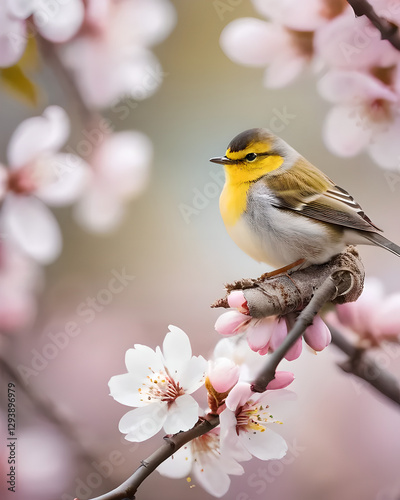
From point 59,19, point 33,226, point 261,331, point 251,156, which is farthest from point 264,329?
point 59,19

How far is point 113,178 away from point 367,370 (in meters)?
0.42

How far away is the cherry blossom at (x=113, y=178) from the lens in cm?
76

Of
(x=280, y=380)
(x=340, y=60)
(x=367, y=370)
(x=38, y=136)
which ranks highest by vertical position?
(x=38, y=136)

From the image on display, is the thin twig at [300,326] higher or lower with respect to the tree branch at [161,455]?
higher

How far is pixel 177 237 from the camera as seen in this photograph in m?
0.76

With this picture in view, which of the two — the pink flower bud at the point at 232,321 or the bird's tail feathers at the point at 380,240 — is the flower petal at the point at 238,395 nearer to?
the pink flower bud at the point at 232,321

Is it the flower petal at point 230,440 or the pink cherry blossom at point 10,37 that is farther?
the pink cherry blossom at point 10,37

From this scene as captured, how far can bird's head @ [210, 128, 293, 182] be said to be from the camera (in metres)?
0.71

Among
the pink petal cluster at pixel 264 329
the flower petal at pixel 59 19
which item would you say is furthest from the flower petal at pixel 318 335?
the flower petal at pixel 59 19

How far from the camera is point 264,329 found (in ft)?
2.14

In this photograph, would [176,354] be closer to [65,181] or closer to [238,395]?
[238,395]

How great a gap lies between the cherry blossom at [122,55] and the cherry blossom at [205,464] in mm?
457

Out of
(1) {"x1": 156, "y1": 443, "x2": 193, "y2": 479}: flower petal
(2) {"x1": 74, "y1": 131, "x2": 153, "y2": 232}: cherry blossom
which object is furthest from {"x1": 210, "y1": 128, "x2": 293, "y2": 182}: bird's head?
(1) {"x1": 156, "y1": 443, "x2": 193, "y2": 479}: flower petal

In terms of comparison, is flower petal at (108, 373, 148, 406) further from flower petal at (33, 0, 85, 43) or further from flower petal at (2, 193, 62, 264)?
flower petal at (33, 0, 85, 43)
